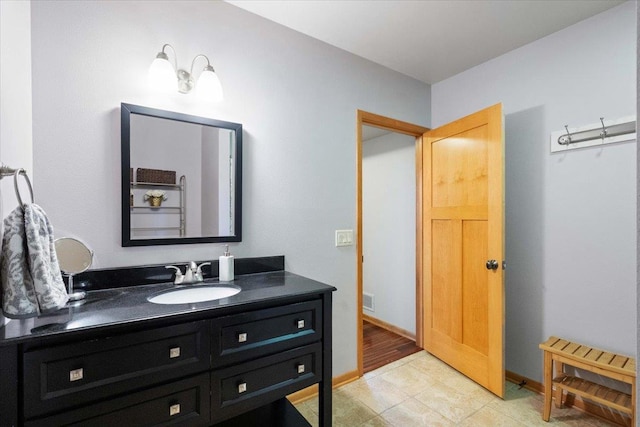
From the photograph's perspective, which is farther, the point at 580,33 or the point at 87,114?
the point at 580,33

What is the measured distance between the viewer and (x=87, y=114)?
142 centimetres

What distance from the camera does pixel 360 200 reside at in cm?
232

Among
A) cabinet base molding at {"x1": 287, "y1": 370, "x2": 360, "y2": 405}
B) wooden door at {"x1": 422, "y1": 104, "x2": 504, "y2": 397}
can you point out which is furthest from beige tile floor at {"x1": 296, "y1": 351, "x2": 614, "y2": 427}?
wooden door at {"x1": 422, "y1": 104, "x2": 504, "y2": 397}

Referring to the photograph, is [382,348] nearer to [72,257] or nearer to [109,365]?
[109,365]

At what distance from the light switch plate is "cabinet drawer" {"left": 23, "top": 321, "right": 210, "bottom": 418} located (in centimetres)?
122

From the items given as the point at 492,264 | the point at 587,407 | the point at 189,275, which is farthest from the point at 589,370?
the point at 189,275

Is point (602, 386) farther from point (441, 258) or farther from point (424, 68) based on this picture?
point (424, 68)

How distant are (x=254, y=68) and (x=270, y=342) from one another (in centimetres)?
156

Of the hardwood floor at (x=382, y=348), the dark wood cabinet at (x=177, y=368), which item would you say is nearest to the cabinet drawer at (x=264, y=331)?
the dark wood cabinet at (x=177, y=368)

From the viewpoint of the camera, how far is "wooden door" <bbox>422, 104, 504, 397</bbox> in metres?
2.03

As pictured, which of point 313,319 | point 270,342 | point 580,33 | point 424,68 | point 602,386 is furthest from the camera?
point 424,68

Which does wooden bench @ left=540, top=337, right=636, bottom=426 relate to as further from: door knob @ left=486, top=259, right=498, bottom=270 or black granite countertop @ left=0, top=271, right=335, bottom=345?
black granite countertop @ left=0, top=271, right=335, bottom=345

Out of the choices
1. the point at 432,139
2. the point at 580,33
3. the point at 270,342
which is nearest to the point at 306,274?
the point at 270,342

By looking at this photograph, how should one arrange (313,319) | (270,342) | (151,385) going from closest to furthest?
1. (151,385)
2. (270,342)
3. (313,319)
